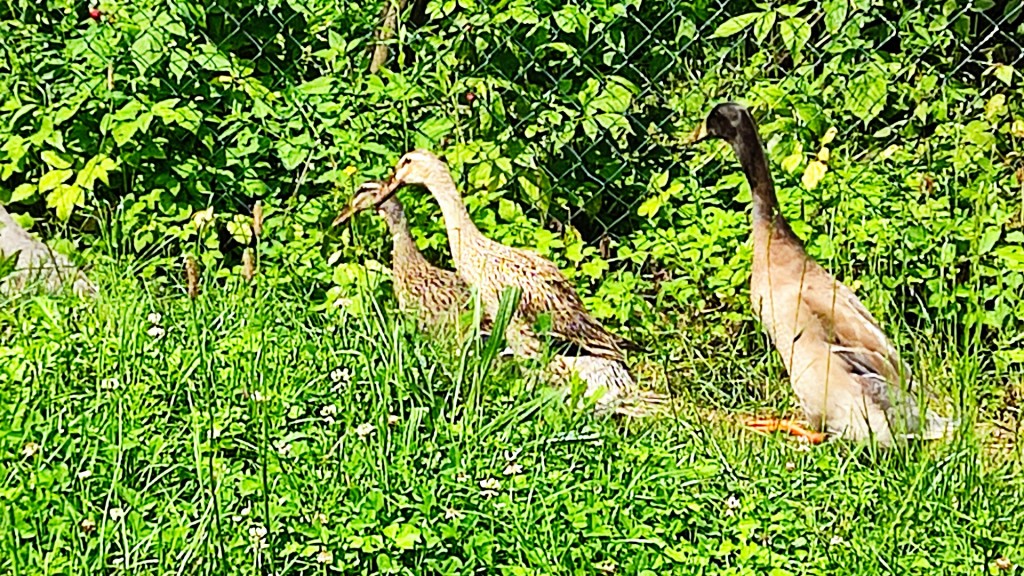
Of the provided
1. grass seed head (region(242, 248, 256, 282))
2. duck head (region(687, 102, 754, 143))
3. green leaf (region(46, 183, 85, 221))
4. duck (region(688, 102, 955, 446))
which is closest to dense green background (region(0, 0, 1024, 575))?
green leaf (region(46, 183, 85, 221))

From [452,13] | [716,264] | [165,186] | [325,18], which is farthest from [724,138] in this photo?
[165,186]

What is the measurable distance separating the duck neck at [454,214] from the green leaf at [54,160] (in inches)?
54.3

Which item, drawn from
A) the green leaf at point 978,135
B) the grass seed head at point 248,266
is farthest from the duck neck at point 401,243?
the green leaf at point 978,135

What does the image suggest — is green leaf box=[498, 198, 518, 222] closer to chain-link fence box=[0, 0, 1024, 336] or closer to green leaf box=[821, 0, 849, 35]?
chain-link fence box=[0, 0, 1024, 336]

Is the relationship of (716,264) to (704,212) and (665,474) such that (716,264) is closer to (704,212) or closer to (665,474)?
(704,212)

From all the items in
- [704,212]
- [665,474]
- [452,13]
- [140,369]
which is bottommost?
[140,369]

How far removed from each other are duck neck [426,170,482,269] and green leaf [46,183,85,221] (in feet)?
4.24

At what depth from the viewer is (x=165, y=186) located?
5.87 m

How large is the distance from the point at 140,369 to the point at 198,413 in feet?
1.08

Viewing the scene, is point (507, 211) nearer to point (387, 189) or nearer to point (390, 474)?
point (387, 189)

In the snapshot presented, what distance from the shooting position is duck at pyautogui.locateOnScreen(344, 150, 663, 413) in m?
5.17

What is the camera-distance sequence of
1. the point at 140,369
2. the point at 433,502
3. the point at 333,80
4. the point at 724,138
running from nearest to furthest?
the point at 433,502
the point at 140,369
the point at 724,138
the point at 333,80

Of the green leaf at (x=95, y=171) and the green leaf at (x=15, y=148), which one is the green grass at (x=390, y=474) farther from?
the green leaf at (x=15, y=148)

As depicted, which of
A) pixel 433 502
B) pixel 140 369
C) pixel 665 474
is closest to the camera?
pixel 433 502
